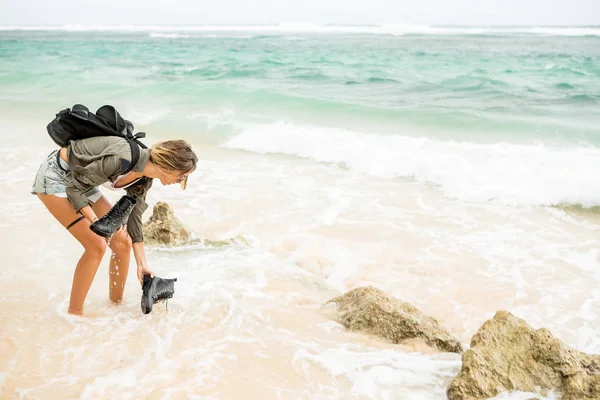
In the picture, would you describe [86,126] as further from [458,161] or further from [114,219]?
[458,161]

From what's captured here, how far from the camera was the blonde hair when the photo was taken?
10.4ft

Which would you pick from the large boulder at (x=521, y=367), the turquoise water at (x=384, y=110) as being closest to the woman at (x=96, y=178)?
the large boulder at (x=521, y=367)

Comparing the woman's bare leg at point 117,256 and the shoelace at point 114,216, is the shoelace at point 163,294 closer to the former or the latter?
the woman's bare leg at point 117,256

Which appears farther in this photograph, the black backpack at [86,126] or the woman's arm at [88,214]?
A: the woman's arm at [88,214]

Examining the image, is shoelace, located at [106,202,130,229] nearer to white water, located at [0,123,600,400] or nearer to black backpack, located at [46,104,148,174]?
black backpack, located at [46,104,148,174]

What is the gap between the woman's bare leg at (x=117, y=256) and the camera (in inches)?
146

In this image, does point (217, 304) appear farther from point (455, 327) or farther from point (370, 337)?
point (455, 327)

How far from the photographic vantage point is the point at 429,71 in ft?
79.0

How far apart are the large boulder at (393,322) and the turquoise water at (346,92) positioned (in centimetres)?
966

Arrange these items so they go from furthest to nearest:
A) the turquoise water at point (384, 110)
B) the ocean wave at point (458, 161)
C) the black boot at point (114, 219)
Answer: the turquoise water at point (384, 110), the ocean wave at point (458, 161), the black boot at point (114, 219)

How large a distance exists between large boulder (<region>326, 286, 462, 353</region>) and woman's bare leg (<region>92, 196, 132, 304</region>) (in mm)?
1773

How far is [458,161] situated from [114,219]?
319 inches

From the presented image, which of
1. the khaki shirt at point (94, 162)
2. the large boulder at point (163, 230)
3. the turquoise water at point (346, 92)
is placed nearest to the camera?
the khaki shirt at point (94, 162)

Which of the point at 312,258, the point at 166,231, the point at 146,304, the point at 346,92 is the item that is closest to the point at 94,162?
the point at 146,304
